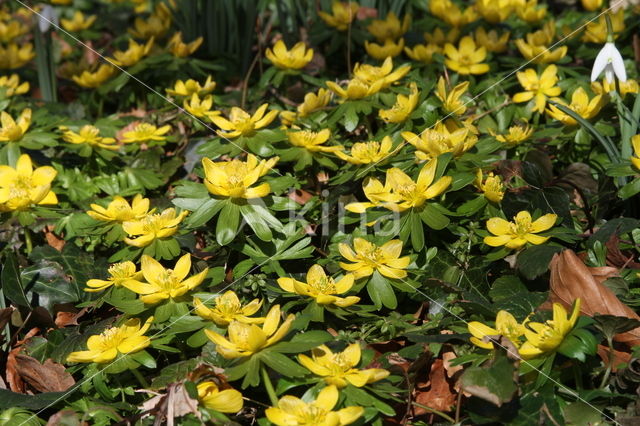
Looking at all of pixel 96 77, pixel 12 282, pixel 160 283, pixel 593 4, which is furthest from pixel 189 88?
pixel 593 4

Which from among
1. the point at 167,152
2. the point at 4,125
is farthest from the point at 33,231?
the point at 167,152

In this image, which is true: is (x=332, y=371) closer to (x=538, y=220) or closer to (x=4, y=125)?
(x=538, y=220)

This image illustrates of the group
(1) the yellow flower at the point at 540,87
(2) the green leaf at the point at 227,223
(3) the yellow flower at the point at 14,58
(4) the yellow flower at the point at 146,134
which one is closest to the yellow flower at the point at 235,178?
(2) the green leaf at the point at 227,223

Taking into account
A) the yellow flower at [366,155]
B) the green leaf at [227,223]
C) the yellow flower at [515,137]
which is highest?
the yellow flower at [366,155]

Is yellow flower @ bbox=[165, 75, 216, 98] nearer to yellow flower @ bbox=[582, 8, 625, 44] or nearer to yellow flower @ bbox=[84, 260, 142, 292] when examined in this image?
yellow flower @ bbox=[84, 260, 142, 292]

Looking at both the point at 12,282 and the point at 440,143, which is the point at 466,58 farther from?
the point at 12,282

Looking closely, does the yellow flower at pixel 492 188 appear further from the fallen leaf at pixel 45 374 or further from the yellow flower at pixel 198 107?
the fallen leaf at pixel 45 374
